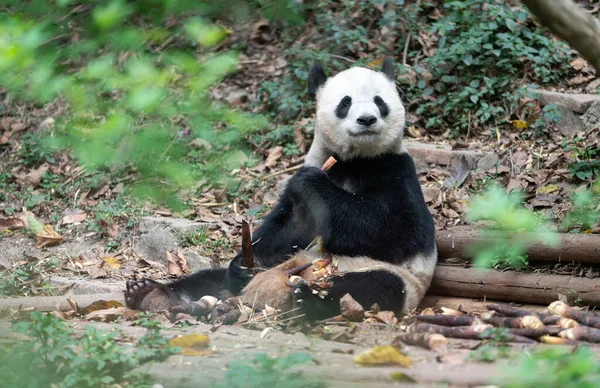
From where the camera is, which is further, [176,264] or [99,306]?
[176,264]

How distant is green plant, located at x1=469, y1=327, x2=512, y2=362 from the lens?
Result: 396 centimetres

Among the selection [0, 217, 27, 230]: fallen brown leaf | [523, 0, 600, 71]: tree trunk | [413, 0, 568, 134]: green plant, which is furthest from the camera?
[413, 0, 568, 134]: green plant

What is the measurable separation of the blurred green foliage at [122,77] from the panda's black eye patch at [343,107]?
13.6ft

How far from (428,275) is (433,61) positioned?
155 inches

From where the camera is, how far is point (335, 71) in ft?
32.1

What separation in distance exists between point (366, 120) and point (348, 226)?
93 cm

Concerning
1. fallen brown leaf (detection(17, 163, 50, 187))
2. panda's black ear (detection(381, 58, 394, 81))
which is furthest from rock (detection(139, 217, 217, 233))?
panda's black ear (detection(381, 58, 394, 81))

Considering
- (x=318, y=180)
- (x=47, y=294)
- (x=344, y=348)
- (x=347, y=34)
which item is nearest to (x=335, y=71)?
(x=347, y=34)

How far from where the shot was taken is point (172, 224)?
8.23 meters

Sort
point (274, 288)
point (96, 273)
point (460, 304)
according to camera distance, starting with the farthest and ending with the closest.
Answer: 1. point (96, 273)
2. point (460, 304)
3. point (274, 288)

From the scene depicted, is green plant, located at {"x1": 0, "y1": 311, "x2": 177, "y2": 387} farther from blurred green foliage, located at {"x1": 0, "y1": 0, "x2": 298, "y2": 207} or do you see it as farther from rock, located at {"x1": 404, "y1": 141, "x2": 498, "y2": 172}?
rock, located at {"x1": 404, "y1": 141, "x2": 498, "y2": 172}

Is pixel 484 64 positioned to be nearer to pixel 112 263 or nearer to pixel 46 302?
pixel 112 263

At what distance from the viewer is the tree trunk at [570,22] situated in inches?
147

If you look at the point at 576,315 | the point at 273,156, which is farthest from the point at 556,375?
the point at 273,156
